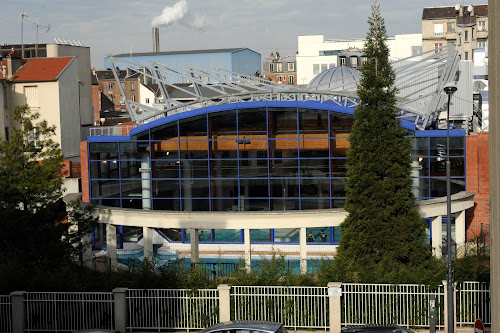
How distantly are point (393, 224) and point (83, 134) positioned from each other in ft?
108

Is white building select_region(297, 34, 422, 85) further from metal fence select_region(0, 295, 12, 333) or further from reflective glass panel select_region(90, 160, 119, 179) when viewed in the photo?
metal fence select_region(0, 295, 12, 333)

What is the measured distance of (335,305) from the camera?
20.8m

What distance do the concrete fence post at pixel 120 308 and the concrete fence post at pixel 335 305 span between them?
6013mm

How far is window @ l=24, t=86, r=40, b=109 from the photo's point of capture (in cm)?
4691

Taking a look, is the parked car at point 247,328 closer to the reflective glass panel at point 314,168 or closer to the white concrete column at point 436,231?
the white concrete column at point 436,231

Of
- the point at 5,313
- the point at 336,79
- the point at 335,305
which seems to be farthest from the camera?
the point at 336,79

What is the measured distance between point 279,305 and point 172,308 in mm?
3202

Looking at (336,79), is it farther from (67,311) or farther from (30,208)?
(67,311)

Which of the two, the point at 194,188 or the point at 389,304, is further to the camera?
the point at 194,188

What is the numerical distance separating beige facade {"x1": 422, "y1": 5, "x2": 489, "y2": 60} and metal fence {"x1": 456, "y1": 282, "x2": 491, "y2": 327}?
70640 millimetres

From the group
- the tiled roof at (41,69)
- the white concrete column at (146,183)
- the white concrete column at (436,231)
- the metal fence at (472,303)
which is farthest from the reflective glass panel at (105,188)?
the metal fence at (472,303)

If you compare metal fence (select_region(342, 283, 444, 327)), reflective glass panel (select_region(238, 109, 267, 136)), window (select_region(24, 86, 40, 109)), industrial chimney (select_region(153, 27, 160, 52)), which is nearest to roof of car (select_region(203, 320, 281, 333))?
metal fence (select_region(342, 283, 444, 327))

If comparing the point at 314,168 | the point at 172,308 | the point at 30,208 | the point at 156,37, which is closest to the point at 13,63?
the point at 314,168

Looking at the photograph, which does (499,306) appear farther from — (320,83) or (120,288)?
(320,83)
